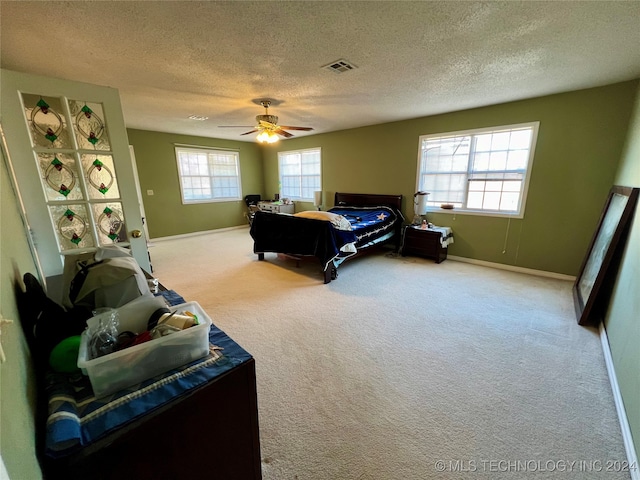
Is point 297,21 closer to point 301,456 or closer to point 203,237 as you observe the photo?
point 301,456

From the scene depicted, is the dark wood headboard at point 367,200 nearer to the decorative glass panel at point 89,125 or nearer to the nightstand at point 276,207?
the nightstand at point 276,207

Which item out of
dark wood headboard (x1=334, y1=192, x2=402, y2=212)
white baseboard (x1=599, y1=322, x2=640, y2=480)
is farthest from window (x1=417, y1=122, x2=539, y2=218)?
white baseboard (x1=599, y1=322, x2=640, y2=480)

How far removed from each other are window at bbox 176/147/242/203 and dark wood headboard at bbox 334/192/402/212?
10.2 ft

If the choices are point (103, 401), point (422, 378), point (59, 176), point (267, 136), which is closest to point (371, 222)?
point (267, 136)

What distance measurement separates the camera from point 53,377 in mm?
890

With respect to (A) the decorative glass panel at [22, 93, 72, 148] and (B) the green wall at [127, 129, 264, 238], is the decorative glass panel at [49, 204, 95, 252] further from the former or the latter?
(B) the green wall at [127, 129, 264, 238]

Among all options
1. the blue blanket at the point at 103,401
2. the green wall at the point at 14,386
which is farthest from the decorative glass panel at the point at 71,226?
the blue blanket at the point at 103,401

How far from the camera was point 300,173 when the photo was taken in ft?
22.3

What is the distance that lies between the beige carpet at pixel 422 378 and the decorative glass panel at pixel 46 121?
1.84 metres

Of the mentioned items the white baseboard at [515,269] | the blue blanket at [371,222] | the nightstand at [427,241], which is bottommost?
the white baseboard at [515,269]

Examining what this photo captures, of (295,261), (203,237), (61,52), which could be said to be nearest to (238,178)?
(203,237)

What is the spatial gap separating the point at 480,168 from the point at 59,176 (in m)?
4.88

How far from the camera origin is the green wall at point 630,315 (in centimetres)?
144

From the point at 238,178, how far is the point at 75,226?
563 cm
